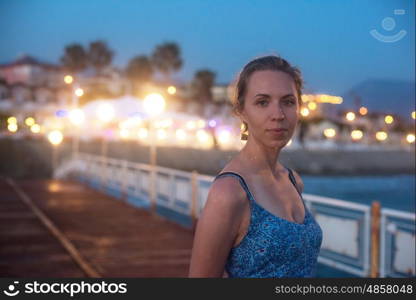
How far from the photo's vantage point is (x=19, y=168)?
3838 centimetres

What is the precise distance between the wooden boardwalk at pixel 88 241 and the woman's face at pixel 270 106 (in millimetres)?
5466

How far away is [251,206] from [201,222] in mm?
170

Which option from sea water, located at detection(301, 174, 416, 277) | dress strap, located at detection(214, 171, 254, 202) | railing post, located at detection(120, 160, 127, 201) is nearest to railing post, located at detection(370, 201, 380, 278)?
dress strap, located at detection(214, 171, 254, 202)

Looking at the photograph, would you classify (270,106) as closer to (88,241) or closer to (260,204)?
(260,204)

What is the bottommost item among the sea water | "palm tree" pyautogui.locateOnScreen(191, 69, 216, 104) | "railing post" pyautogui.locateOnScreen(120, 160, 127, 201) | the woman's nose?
the sea water

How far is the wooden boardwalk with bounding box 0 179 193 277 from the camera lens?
7.32 meters

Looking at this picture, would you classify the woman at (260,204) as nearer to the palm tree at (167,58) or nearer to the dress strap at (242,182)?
the dress strap at (242,182)

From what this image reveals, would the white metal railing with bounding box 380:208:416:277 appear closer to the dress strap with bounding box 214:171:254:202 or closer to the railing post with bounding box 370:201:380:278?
the railing post with bounding box 370:201:380:278

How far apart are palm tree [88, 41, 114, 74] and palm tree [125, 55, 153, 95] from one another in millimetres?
4083

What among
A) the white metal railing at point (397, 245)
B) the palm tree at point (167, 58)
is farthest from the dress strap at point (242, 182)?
the palm tree at point (167, 58)

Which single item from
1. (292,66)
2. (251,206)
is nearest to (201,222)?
(251,206)

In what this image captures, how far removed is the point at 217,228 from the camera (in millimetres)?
1608

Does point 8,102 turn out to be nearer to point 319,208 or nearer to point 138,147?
point 138,147

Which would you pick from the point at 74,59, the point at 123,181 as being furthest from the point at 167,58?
the point at 123,181
